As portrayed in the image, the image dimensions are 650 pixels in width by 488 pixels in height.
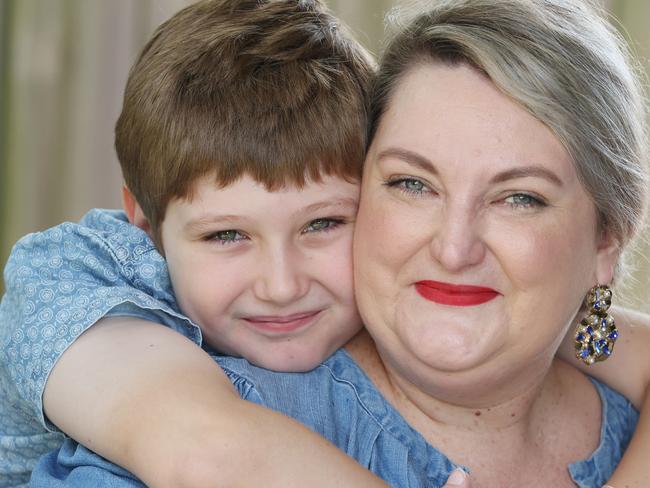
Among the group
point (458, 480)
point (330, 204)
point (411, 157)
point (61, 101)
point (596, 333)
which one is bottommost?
point (61, 101)

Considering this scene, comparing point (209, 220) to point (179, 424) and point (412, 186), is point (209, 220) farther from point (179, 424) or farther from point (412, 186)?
point (179, 424)

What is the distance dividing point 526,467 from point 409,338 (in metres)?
0.37

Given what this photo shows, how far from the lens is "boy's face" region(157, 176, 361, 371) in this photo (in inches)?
66.7

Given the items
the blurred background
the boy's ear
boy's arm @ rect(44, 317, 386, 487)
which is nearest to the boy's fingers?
boy's arm @ rect(44, 317, 386, 487)

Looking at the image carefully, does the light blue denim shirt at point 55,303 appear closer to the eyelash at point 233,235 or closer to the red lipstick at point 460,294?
the eyelash at point 233,235

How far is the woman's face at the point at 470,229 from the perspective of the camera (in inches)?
61.3

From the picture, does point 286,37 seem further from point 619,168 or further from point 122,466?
point 122,466

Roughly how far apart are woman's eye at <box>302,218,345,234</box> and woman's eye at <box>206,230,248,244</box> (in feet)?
0.37

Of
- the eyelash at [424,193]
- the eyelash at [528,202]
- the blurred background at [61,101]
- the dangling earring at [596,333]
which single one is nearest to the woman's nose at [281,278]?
the eyelash at [424,193]

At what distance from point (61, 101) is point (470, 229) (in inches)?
109

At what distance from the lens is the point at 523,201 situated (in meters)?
1.60

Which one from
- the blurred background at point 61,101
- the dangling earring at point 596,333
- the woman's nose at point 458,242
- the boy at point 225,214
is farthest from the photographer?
the blurred background at point 61,101

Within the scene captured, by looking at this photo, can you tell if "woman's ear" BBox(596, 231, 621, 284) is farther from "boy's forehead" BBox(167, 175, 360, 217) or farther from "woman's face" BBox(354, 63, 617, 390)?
"boy's forehead" BBox(167, 175, 360, 217)

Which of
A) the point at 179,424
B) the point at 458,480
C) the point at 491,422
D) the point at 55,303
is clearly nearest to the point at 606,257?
the point at 491,422
